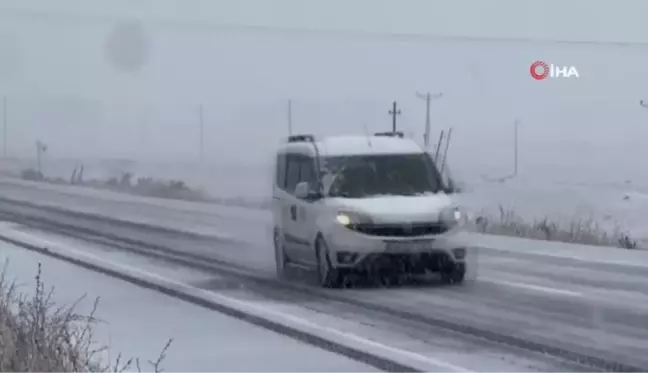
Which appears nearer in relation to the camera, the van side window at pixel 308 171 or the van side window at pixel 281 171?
the van side window at pixel 308 171

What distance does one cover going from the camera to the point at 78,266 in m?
18.0

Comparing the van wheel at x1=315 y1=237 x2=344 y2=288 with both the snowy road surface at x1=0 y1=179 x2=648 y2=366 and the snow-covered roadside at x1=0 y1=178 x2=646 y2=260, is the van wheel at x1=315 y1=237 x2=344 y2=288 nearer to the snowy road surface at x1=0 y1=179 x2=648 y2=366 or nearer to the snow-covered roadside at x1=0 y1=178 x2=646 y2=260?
the snowy road surface at x1=0 y1=179 x2=648 y2=366

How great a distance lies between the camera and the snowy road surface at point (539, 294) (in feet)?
38.3

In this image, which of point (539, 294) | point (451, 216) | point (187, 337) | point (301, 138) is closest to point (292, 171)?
point (301, 138)

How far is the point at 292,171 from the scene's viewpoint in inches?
688

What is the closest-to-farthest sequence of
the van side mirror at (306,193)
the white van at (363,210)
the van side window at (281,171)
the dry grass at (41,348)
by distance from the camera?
1. the dry grass at (41,348)
2. the white van at (363,210)
3. the van side mirror at (306,193)
4. the van side window at (281,171)

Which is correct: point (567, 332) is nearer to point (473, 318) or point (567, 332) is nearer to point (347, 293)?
point (473, 318)

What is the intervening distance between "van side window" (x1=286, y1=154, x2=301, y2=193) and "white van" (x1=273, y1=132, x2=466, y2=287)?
0.04 ft

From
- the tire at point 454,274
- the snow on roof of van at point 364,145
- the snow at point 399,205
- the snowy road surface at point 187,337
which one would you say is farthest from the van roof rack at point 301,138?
the snowy road surface at point 187,337

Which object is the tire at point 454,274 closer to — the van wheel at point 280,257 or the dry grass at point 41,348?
the van wheel at point 280,257

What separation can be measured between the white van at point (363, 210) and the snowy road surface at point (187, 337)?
90.3 inches

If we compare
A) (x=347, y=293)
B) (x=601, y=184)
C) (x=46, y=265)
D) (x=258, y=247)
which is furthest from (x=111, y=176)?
(x=347, y=293)

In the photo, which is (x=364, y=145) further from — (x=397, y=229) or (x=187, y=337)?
(x=187, y=337)

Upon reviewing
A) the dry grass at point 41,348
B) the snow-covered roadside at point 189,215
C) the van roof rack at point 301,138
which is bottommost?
the snow-covered roadside at point 189,215
